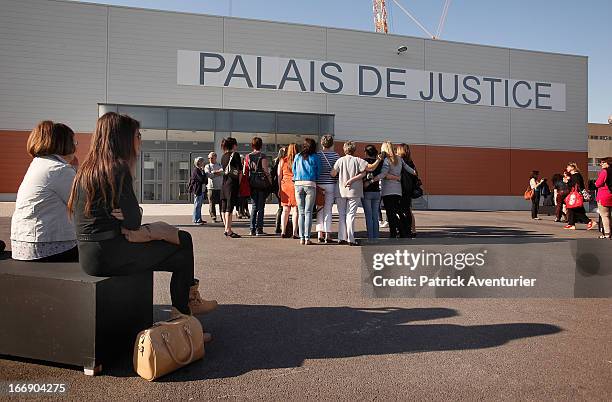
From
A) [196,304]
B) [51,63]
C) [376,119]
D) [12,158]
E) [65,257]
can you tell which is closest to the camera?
[65,257]

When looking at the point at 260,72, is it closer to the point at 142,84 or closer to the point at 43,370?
the point at 142,84

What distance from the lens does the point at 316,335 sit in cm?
330

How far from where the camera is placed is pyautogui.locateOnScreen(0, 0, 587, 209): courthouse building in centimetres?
1997

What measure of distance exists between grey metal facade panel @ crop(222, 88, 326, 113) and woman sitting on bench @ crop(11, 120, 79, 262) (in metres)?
18.7

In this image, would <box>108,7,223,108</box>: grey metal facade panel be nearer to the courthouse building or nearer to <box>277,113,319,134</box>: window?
the courthouse building

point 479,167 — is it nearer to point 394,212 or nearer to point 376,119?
point 376,119

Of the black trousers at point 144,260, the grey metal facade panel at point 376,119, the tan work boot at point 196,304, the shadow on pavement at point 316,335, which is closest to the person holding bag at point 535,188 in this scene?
the grey metal facade panel at point 376,119

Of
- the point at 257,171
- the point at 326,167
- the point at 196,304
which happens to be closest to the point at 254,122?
the point at 257,171

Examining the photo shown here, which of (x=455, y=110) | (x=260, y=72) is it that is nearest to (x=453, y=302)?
(x=260, y=72)

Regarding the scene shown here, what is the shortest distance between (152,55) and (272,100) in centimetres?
574

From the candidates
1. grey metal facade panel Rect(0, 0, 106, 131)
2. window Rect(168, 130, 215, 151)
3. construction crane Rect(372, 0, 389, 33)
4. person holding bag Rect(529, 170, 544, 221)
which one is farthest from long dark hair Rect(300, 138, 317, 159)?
construction crane Rect(372, 0, 389, 33)

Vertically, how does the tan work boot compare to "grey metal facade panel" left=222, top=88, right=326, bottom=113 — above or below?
below

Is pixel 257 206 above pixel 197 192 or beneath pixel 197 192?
beneath

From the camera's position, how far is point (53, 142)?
125 inches
